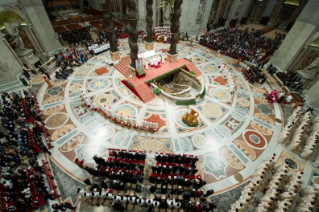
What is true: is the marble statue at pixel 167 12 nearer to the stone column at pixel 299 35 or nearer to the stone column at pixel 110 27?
the stone column at pixel 110 27

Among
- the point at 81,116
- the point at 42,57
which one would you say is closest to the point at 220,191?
the point at 81,116

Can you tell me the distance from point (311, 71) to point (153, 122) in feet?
57.4

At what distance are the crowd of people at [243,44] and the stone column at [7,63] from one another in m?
25.0

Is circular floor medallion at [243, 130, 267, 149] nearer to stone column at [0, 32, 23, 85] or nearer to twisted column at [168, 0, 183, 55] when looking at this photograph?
twisted column at [168, 0, 183, 55]

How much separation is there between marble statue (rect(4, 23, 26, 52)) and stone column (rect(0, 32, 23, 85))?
1120 mm

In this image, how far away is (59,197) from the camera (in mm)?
7992

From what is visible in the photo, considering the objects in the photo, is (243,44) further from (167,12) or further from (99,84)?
(99,84)

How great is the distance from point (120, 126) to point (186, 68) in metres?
11.1

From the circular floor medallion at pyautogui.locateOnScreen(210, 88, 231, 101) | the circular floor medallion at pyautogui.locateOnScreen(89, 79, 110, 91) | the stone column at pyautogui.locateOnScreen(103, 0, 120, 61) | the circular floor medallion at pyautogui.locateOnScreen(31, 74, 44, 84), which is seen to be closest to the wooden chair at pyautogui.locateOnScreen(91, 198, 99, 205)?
the circular floor medallion at pyautogui.locateOnScreen(89, 79, 110, 91)

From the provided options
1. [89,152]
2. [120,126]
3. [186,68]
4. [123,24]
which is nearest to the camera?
[89,152]

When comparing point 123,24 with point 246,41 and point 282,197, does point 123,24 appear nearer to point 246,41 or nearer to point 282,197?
point 246,41

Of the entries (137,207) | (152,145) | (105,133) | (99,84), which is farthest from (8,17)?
(137,207)

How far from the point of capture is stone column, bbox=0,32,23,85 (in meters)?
14.0

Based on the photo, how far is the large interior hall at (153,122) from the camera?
7910 millimetres
